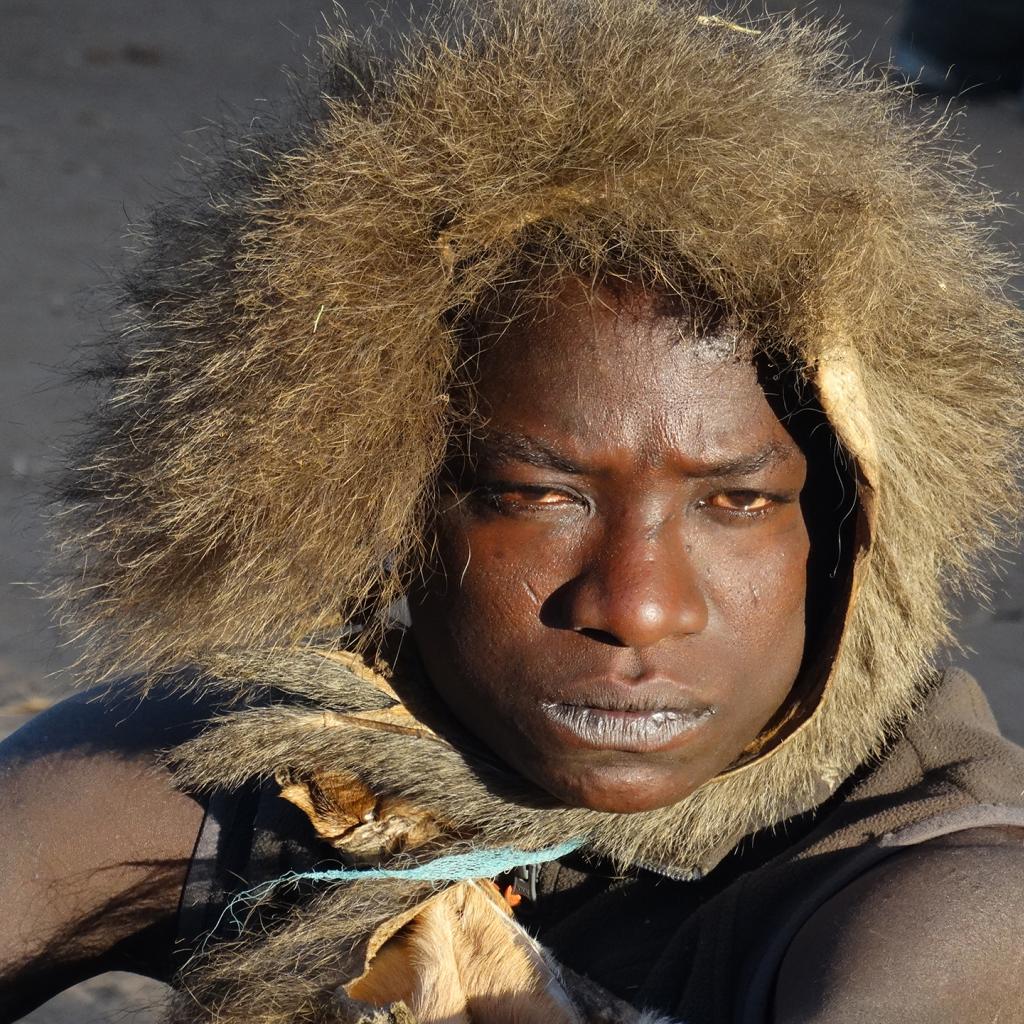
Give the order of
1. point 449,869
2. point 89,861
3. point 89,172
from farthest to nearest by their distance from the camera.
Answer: point 89,172 → point 89,861 → point 449,869

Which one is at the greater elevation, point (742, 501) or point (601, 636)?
point (742, 501)

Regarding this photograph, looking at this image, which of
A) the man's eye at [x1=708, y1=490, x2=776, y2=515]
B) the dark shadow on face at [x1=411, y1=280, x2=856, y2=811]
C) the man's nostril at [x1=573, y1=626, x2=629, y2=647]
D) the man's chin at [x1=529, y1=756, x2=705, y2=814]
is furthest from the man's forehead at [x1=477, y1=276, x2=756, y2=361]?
the man's chin at [x1=529, y1=756, x2=705, y2=814]

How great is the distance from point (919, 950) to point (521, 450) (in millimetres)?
565

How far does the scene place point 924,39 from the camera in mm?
7199

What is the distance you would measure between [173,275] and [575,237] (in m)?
0.46

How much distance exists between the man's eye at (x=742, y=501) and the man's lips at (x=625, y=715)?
175mm

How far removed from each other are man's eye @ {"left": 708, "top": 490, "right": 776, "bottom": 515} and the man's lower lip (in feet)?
0.65

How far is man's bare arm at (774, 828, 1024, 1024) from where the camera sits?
1.33m

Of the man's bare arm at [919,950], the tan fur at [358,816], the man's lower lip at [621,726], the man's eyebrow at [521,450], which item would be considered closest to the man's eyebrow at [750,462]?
the man's eyebrow at [521,450]

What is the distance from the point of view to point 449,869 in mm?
1607

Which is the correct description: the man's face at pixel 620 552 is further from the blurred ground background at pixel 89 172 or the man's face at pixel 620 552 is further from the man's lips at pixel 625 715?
the blurred ground background at pixel 89 172

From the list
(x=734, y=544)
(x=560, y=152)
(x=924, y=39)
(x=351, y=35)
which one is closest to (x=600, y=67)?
(x=560, y=152)

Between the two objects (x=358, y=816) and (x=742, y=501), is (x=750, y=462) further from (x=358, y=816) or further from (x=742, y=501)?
(x=358, y=816)

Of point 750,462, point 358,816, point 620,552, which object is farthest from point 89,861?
point 750,462
